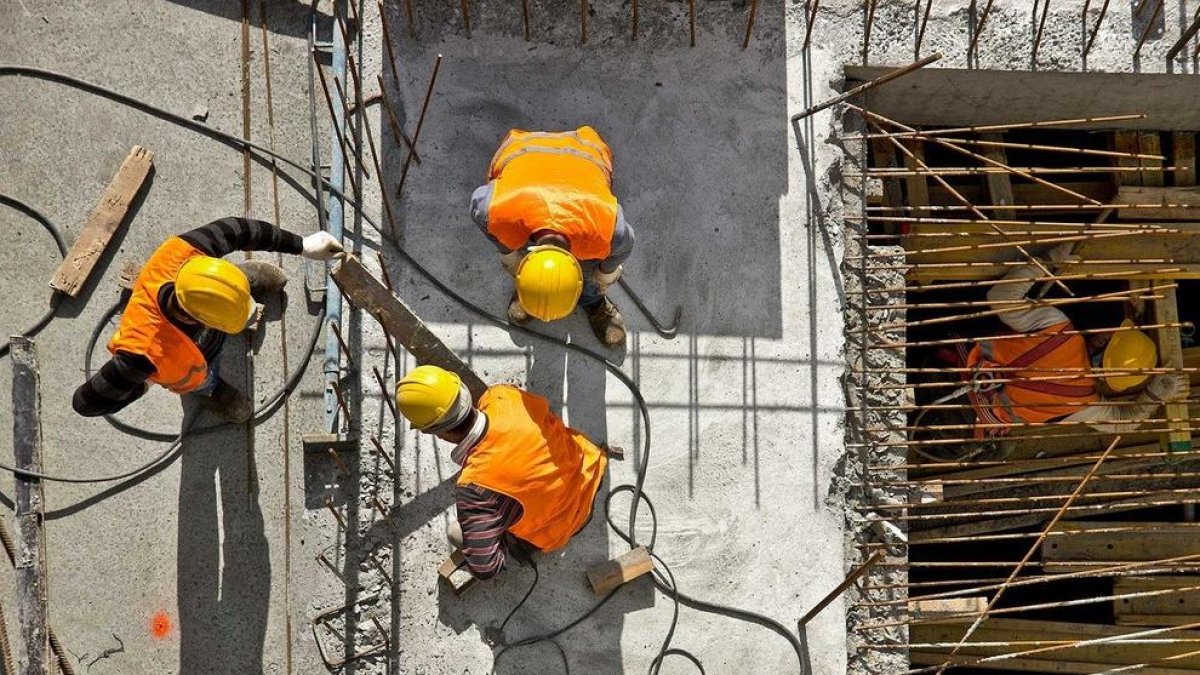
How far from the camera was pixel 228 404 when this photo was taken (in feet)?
19.2

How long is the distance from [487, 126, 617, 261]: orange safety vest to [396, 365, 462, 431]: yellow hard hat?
923 millimetres

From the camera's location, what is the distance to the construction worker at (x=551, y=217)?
4.78 m

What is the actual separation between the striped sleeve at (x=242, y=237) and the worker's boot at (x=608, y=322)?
186 cm

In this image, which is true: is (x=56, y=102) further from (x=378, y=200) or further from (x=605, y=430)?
(x=605, y=430)

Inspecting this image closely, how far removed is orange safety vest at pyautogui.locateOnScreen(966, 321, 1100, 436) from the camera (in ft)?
22.0

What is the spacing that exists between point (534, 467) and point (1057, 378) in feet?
13.3

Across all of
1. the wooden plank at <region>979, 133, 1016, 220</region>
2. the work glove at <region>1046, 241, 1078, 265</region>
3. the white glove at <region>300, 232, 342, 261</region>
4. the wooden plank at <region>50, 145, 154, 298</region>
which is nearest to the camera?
the white glove at <region>300, 232, 342, 261</region>

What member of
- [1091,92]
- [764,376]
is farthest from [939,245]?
[764,376]

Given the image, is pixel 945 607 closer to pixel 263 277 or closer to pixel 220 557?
pixel 220 557

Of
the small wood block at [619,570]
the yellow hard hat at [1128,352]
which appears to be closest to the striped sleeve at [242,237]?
the small wood block at [619,570]

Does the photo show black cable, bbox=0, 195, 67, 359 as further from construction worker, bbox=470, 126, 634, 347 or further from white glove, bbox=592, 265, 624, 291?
white glove, bbox=592, 265, 624, 291

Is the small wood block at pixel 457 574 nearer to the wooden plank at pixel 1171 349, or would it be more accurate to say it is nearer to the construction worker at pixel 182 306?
the construction worker at pixel 182 306

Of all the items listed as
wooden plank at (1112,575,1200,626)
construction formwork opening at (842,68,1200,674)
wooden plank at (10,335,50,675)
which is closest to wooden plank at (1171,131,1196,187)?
construction formwork opening at (842,68,1200,674)

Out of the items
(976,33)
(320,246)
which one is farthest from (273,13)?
(976,33)
